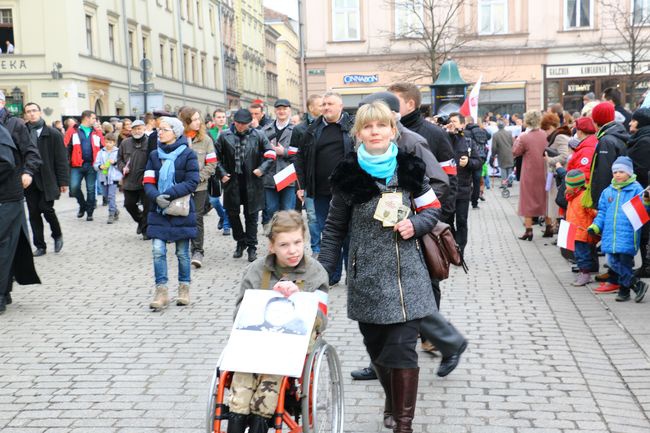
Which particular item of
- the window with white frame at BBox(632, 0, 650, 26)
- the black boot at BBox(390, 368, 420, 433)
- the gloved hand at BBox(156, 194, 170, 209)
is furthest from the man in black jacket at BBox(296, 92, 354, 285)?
the window with white frame at BBox(632, 0, 650, 26)

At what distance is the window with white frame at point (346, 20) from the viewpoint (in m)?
38.3

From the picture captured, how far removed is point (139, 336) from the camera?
22.6ft

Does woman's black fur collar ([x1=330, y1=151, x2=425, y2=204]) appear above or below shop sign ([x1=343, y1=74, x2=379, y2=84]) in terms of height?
below

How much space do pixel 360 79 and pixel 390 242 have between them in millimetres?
35158

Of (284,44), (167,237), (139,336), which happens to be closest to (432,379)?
(139,336)

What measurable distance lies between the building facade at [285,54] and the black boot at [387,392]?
93.6m

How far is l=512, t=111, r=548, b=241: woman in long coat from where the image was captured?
12648 millimetres

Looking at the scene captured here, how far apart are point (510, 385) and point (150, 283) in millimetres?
5194

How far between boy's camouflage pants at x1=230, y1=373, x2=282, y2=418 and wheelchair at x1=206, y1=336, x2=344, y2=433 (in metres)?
0.04

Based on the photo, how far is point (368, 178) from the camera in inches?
167

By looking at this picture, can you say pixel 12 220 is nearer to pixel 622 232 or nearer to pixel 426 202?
pixel 426 202

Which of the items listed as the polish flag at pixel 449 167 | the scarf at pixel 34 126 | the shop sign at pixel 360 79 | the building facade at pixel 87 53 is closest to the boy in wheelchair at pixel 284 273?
the polish flag at pixel 449 167

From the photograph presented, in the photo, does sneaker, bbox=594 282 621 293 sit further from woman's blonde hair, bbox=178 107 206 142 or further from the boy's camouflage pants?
the boy's camouflage pants

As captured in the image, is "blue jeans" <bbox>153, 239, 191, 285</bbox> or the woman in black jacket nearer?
the woman in black jacket
